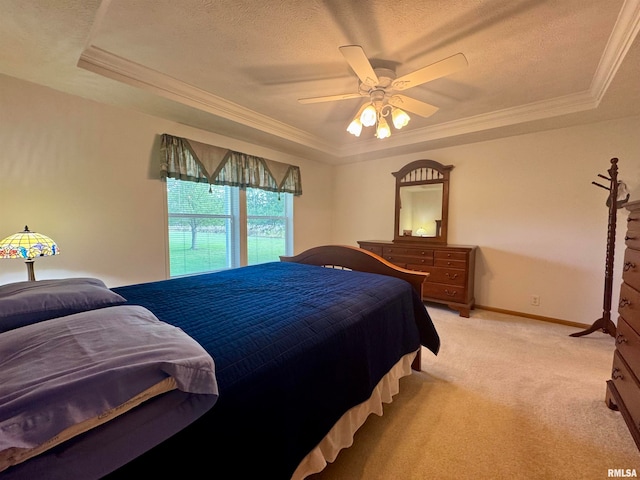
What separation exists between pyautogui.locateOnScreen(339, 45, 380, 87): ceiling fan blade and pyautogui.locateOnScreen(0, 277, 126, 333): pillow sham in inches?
71.1

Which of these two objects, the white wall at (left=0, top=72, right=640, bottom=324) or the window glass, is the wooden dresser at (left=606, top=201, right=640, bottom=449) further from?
the window glass

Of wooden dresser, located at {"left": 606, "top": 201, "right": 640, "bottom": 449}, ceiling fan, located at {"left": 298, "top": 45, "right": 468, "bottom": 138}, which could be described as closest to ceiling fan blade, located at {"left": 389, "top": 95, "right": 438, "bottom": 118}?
ceiling fan, located at {"left": 298, "top": 45, "right": 468, "bottom": 138}

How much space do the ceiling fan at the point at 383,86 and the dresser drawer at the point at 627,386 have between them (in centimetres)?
198

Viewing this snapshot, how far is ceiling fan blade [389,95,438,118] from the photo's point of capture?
220 cm

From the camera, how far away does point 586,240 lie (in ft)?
10.0

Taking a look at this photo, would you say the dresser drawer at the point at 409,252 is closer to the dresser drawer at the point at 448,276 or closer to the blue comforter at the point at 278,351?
the dresser drawer at the point at 448,276

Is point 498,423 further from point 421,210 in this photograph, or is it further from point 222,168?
point 222,168

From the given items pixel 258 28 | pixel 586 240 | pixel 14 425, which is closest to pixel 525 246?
pixel 586 240

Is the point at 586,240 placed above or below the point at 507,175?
below

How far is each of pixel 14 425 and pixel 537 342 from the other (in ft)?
11.6

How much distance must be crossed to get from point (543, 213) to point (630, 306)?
2045 mm

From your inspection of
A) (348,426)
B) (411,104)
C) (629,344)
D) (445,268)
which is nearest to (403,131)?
(411,104)

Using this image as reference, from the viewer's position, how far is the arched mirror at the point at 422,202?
3.92 metres

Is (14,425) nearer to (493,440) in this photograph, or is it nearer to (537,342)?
(493,440)
